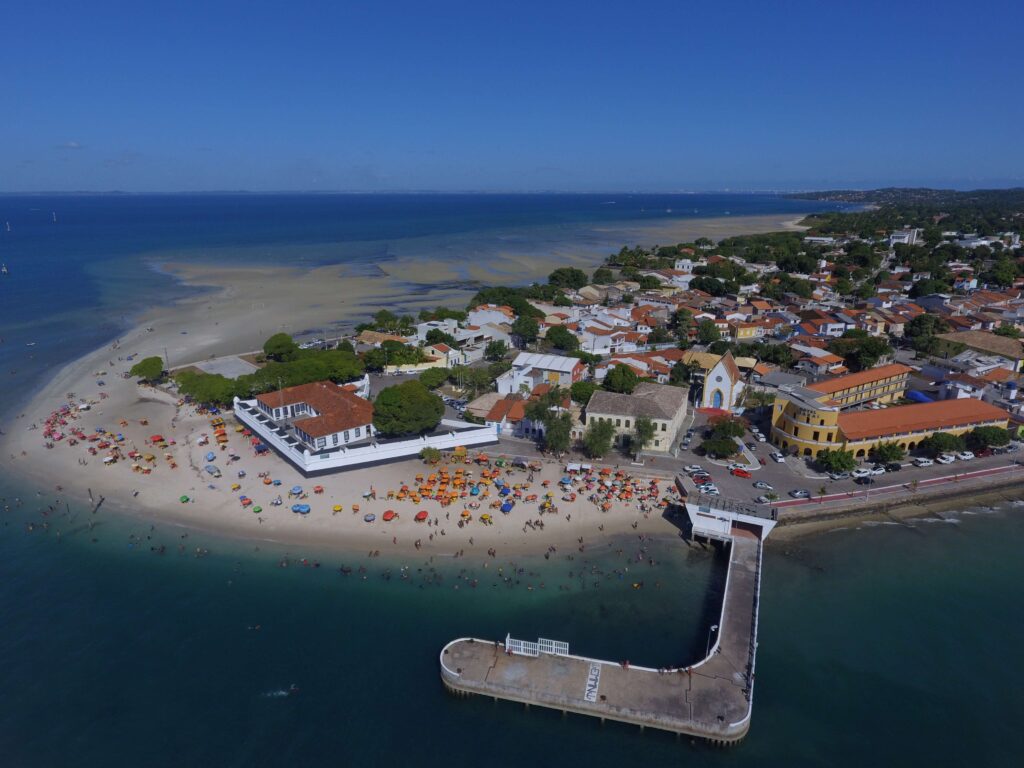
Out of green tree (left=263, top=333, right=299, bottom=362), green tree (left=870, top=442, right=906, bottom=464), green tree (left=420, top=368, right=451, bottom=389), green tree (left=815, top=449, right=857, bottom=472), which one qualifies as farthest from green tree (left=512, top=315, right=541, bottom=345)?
green tree (left=870, top=442, right=906, bottom=464)

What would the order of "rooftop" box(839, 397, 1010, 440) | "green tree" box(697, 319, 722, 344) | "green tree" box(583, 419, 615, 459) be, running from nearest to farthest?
"green tree" box(583, 419, 615, 459) → "rooftop" box(839, 397, 1010, 440) → "green tree" box(697, 319, 722, 344)

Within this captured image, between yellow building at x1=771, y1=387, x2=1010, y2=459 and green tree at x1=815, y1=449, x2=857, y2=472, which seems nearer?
green tree at x1=815, y1=449, x2=857, y2=472

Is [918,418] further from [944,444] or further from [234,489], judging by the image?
[234,489]

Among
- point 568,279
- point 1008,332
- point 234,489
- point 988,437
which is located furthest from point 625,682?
point 568,279

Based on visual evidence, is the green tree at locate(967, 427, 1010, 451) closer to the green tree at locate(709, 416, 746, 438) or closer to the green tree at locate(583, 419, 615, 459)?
the green tree at locate(709, 416, 746, 438)

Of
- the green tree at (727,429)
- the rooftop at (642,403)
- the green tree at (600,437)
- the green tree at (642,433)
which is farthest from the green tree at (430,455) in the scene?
the green tree at (727,429)

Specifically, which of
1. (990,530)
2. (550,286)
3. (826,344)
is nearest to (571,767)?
(990,530)
